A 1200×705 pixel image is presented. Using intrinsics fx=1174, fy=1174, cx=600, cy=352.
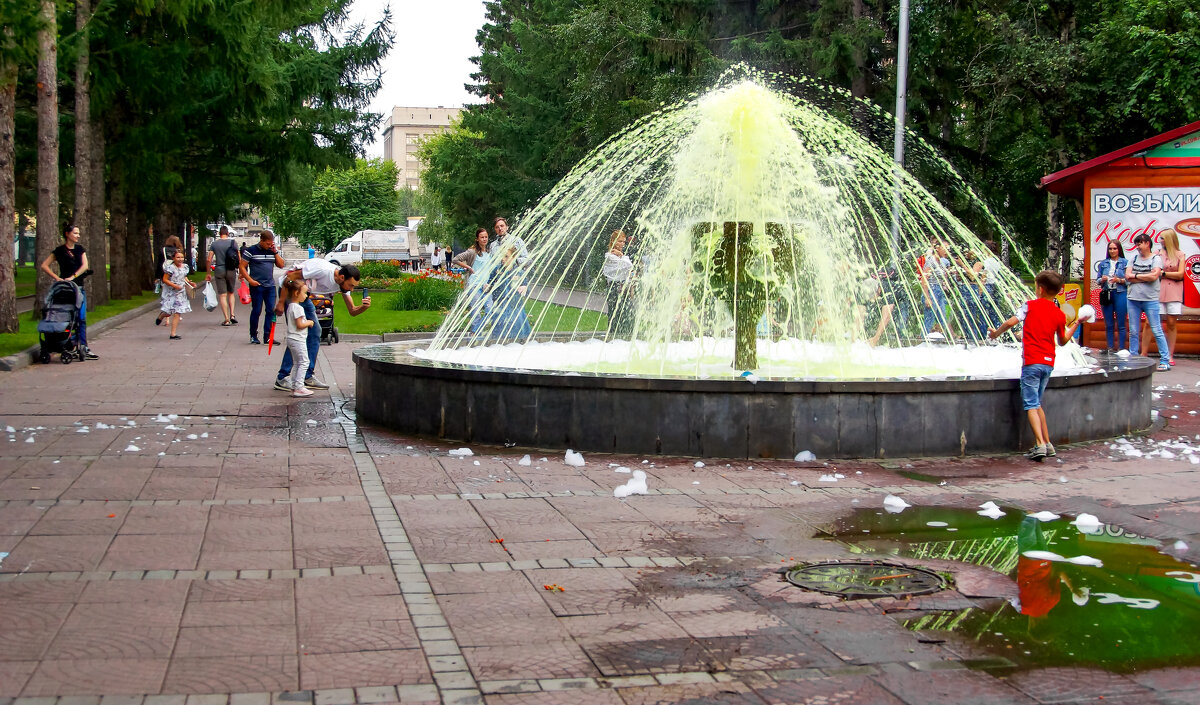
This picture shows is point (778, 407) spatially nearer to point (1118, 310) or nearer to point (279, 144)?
point (1118, 310)

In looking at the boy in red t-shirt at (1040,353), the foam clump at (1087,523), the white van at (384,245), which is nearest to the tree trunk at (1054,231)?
the boy in red t-shirt at (1040,353)

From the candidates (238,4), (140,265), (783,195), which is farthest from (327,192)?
(783,195)

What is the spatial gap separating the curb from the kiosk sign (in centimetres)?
1590

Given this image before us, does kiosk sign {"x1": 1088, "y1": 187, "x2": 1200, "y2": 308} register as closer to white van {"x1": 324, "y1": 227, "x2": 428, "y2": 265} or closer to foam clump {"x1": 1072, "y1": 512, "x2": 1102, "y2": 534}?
foam clump {"x1": 1072, "y1": 512, "x2": 1102, "y2": 534}

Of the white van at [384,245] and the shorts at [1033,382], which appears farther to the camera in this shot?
the white van at [384,245]

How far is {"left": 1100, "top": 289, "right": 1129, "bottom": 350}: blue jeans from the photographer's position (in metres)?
17.2

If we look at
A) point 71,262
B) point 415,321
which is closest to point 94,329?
point 71,262

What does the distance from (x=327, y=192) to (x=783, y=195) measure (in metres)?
89.2

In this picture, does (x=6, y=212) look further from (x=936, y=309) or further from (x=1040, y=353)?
(x=1040, y=353)

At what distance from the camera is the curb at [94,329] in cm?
1496

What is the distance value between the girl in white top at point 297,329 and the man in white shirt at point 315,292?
8 centimetres

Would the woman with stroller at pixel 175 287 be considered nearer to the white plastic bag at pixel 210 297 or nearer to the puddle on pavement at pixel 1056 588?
the white plastic bag at pixel 210 297

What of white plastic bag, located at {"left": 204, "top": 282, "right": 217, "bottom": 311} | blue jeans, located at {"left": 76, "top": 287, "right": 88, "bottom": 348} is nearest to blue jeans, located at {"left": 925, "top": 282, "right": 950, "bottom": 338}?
blue jeans, located at {"left": 76, "top": 287, "right": 88, "bottom": 348}

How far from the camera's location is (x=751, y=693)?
425cm
